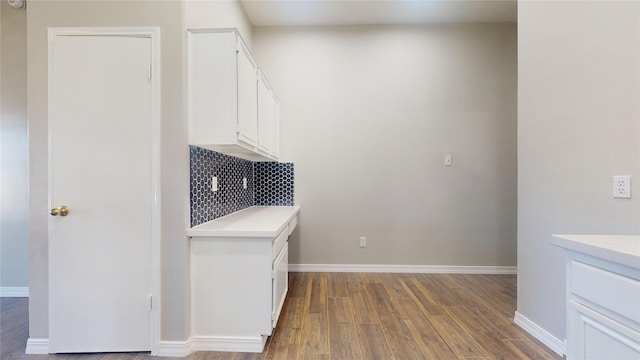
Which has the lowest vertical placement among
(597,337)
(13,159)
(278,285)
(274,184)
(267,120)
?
(278,285)

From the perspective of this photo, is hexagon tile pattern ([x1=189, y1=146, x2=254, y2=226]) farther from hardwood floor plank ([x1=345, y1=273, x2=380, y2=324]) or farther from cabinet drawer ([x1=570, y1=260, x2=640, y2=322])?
cabinet drawer ([x1=570, y1=260, x2=640, y2=322])

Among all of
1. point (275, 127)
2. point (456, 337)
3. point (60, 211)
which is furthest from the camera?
point (275, 127)

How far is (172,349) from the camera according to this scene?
71.7 inches

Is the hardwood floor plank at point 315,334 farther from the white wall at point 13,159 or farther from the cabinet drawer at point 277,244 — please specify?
the white wall at point 13,159

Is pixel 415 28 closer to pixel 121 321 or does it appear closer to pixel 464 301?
pixel 464 301

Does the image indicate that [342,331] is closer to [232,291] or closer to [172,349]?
[232,291]

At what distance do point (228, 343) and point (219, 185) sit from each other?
1.24 m

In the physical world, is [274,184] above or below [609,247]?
above

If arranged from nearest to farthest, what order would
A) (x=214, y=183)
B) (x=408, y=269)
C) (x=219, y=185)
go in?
(x=214, y=183), (x=219, y=185), (x=408, y=269)

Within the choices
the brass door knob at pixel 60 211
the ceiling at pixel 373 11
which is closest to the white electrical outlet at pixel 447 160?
the ceiling at pixel 373 11

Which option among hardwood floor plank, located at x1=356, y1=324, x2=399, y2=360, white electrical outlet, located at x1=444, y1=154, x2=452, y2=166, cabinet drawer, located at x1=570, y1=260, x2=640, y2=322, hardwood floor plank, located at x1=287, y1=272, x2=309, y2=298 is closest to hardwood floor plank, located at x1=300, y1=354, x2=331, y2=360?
hardwood floor plank, located at x1=356, y1=324, x2=399, y2=360

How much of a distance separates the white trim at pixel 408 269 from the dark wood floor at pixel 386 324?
230mm

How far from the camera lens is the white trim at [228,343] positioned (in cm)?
188

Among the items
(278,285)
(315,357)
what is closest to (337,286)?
(278,285)
